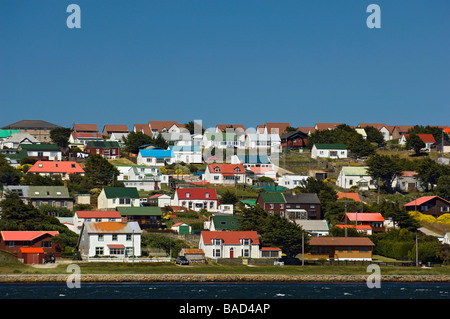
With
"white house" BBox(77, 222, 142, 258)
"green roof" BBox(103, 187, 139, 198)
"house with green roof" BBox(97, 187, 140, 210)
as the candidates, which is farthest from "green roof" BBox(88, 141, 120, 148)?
"white house" BBox(77, 222, 142, 258)

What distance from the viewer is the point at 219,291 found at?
6125cm

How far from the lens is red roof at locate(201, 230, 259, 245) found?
2862 inches

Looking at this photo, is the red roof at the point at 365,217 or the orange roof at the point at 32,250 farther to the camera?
the red roof at the point at 365,217

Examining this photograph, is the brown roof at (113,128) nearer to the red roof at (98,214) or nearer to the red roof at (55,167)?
the red roof at (55,167)

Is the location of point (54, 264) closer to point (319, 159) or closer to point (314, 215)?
point (314, 215)

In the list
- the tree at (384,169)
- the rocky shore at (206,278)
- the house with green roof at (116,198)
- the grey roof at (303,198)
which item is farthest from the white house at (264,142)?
the rocky shore at (206,278)

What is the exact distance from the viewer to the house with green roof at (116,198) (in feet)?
287

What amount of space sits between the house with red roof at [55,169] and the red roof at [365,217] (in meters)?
32.2

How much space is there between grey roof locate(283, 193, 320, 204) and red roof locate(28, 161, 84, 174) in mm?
25515

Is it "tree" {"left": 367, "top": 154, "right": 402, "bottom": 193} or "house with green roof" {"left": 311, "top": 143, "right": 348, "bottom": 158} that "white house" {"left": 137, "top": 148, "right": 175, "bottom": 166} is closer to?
"house with green roof" {"left": 311, "top": 143, "right": 348, "bottom": 158}

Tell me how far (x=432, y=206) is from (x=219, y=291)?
37.4 m

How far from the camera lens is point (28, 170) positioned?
333 ft
